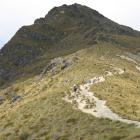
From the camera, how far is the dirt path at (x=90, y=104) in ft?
183

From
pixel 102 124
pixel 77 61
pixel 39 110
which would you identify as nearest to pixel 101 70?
pixel 77 61

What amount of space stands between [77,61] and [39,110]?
6110 cm

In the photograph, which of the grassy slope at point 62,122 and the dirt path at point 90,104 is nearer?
the grassy slope at point 62,122

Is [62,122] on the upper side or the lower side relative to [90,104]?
lower

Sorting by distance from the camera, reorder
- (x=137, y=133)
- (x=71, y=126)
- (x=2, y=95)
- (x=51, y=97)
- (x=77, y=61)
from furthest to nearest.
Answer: (x=2, y=95) < (x=77, y=61) < (x=51, y=97) < (x=71, y=126) < (x=137, y=133)

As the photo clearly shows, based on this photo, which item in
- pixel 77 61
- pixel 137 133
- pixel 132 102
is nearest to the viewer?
pixel 137 133

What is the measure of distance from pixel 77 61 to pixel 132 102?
209 ft

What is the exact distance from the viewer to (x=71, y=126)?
5569cm

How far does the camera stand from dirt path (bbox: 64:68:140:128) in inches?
2200

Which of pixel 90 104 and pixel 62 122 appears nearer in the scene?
pixel 62 122

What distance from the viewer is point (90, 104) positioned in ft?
218

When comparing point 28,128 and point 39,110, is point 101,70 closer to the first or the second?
point 39,110

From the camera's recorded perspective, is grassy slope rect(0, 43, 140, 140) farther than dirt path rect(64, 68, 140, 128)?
No

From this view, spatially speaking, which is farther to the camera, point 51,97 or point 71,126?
point 51,97
